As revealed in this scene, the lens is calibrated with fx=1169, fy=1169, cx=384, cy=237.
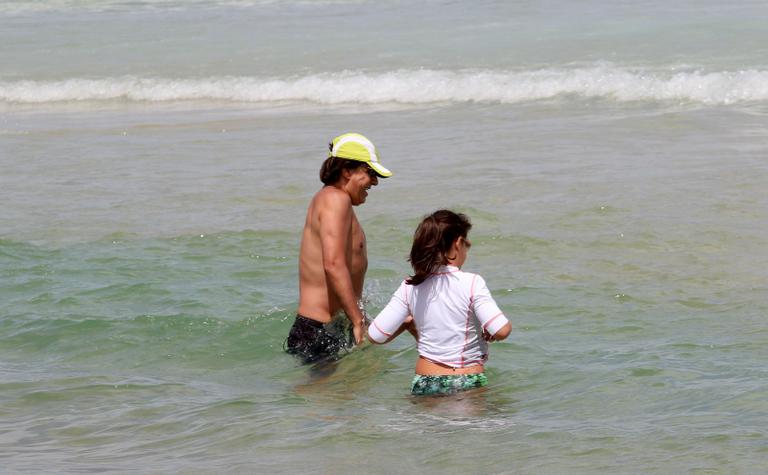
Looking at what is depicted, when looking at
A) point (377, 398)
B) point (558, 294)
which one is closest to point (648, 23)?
point (558, 294)

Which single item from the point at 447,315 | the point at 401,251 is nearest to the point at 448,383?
the point at 447,315

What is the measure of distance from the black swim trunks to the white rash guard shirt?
0.89m

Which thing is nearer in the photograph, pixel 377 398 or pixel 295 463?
pixel 295 463

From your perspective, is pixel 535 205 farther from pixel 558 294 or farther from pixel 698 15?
pixel 698 15

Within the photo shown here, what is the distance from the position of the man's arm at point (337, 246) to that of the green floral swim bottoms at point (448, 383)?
1.83ft

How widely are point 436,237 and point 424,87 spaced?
1327cm

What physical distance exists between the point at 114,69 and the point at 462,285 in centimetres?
1880

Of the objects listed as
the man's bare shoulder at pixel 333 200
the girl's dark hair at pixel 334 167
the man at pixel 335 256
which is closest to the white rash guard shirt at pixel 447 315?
the man at pixel 335 256

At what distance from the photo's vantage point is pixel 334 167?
6234mm

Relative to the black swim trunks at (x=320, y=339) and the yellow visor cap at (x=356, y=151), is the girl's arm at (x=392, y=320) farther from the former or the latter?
the black swim trunks at (x=320, y=339)

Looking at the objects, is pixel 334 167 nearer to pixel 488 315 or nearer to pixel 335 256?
pixel 335 256

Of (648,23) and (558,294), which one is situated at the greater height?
(648,23)

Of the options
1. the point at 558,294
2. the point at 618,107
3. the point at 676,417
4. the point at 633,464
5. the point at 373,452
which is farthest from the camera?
the point at 618,107

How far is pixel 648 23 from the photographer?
23172 millimetres
